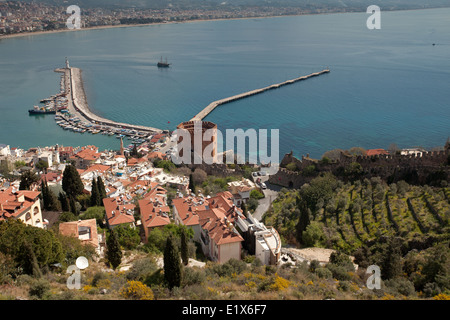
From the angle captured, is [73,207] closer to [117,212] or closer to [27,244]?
[117,212]

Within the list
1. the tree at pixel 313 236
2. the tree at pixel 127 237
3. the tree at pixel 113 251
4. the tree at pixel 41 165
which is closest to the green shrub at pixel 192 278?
the tree at pixel 113 251

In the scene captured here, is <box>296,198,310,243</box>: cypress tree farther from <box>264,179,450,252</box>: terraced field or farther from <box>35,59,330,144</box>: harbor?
<box>35,59,330,144</box>: harbor

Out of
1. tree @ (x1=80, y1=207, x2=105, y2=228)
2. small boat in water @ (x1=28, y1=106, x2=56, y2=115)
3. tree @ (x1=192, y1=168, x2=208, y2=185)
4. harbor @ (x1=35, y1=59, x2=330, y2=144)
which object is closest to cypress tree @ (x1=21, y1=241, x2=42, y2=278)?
tree @ (x1=80, y1=207, x2=105, y2=228)

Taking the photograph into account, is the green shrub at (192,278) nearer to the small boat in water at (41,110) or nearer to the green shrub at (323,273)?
the green shrub at (323,273)

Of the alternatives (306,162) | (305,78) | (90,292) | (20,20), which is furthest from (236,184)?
(20,20)

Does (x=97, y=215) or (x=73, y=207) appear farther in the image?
(x=73, y=207)

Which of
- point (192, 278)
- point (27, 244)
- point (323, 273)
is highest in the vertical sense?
point (27, 244)

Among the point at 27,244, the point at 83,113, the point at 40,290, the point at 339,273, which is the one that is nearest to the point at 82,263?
the point at 27,244
